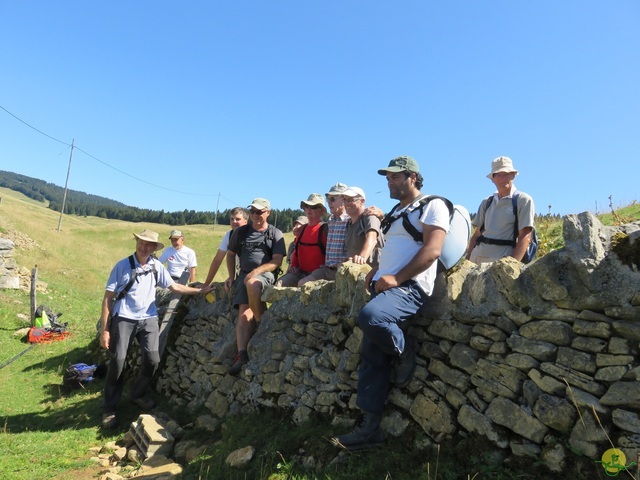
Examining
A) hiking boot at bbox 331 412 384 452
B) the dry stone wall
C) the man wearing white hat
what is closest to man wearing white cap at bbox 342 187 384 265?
the dry stone wall

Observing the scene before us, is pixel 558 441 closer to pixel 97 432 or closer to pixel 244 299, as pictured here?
pixel 244 299

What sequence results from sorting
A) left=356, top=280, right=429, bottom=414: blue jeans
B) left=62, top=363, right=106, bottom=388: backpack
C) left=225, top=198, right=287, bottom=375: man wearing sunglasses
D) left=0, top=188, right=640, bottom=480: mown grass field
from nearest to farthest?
1. left=0, top=188, right=640, bottom=480: mown grass field
2. left=356, top=280, right=429, bottom=414: blue jeans
3. left=225, top=198, right=287, bottom=375: man wearing sunglasses
4. left=62, top=363, right=106, bottom=388: backpack

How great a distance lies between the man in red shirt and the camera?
595 centimetres

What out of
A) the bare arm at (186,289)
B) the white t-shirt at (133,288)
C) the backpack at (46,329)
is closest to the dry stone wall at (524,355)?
the bare arm at (186,289)

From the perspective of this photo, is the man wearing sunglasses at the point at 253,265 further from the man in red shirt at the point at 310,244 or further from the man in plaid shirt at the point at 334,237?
the man in plaid shirt at the point at 334,237

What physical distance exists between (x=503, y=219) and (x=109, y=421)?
632 centimetres

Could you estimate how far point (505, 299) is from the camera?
3.28 m

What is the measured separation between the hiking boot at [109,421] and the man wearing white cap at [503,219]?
5.79 metres

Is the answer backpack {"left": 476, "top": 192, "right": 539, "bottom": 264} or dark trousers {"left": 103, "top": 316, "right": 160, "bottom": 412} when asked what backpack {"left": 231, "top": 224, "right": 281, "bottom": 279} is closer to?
dark trousers {"left": 103, "top": 316, "right": 160, "bottom": 412}

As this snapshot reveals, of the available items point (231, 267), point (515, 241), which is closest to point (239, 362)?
point (231, 267)

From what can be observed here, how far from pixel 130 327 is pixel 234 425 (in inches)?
106

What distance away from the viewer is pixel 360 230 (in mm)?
5227

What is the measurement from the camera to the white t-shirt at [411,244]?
348cm

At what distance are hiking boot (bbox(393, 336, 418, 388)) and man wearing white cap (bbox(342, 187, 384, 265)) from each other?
139 centimetres
